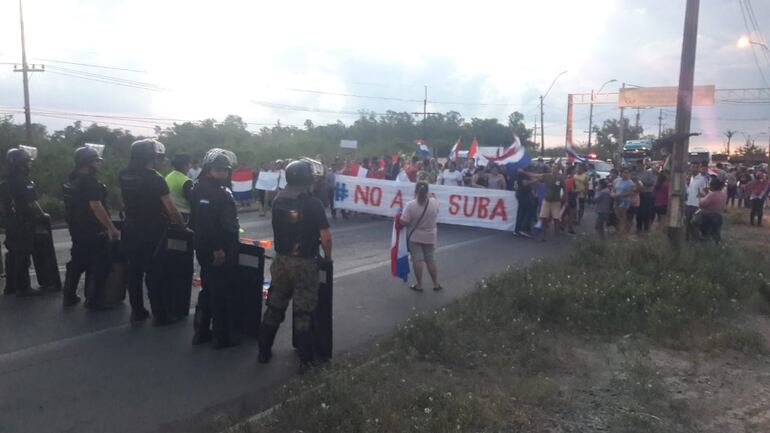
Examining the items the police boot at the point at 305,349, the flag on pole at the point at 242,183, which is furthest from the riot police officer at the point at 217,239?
the flag on pole at the point at 242,183

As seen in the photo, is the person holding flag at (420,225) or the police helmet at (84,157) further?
the person holding flag at (420,225)

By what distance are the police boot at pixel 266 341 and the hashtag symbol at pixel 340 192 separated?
12.7m

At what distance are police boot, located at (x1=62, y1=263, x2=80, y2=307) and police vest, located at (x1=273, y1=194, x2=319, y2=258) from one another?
3152mm

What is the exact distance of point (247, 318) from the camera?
6289mm

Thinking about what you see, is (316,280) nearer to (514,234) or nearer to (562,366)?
(562,366)

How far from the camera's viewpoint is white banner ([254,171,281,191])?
59.6 feet

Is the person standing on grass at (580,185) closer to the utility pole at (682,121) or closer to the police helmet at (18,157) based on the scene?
the utility pole at (682,121)

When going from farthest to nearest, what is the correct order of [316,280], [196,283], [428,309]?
[196,283], [428,309], [316,280]

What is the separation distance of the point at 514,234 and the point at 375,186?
4.16m

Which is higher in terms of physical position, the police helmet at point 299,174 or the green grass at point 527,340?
the police helmet at point 299,174

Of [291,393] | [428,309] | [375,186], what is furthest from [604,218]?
[291,393]

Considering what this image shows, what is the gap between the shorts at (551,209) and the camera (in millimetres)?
14578

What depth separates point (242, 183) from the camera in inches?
792

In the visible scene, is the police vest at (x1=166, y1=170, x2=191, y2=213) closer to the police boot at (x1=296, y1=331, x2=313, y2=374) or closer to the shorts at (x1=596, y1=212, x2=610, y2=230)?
the police boot at (x1=296, y1=331, x2=313, y2=374)
